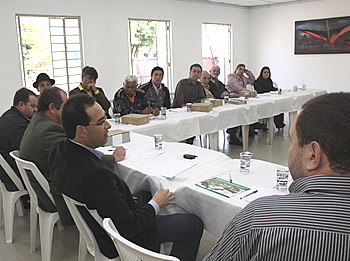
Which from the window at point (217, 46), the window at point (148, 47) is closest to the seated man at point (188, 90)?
the window at point (148, 47)

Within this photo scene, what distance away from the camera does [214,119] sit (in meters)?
4.30

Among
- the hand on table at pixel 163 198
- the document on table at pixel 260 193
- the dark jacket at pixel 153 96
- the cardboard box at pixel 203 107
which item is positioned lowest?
the hand on table at pixel 163 198

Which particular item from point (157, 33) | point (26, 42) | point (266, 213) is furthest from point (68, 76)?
point (266, 213)

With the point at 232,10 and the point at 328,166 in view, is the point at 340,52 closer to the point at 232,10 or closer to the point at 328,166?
the point at 232,10

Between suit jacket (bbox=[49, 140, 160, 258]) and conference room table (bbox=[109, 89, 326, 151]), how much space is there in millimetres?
1799

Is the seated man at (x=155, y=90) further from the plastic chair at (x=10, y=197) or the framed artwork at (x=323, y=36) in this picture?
the framed artwork at (x=323, y=36)

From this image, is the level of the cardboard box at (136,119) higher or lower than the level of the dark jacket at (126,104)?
lower

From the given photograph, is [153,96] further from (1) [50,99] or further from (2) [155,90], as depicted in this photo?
(1) [50,99]

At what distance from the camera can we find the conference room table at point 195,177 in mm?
1725

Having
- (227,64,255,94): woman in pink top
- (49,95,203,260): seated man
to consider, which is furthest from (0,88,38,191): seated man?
(227,64,255,94): woman in pink top

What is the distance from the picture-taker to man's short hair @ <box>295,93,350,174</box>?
0.80 meters

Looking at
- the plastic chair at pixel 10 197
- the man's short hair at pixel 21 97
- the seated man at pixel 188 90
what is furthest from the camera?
the seated man at pixel 188 90

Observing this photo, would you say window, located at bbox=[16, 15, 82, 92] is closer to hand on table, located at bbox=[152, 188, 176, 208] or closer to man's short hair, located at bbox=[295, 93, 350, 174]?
hand on table, located at bbox=[152, 188, 176, 208]

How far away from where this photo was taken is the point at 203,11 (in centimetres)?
862
